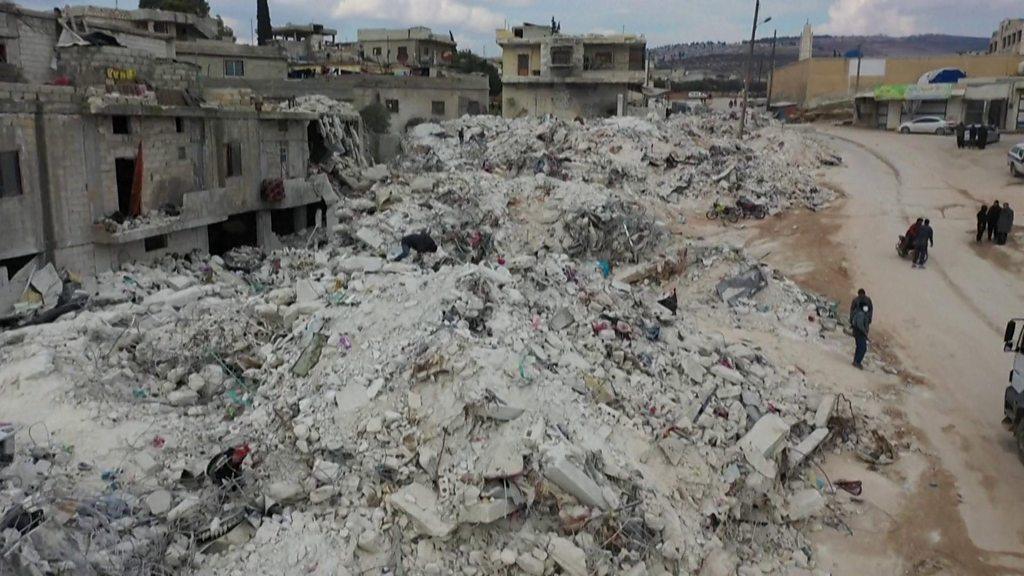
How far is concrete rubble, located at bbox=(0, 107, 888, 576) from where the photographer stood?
7.66m

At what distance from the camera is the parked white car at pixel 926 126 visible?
1407 inches

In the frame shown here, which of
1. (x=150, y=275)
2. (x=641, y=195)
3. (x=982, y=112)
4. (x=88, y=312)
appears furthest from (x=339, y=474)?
(x=982, y=112)

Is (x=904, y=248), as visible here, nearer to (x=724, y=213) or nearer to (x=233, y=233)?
(x=724, y=213)

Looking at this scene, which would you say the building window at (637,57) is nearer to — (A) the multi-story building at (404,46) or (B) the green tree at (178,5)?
(A) the multi-story building at (404,46)

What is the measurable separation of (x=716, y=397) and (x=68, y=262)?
13451 millimetres

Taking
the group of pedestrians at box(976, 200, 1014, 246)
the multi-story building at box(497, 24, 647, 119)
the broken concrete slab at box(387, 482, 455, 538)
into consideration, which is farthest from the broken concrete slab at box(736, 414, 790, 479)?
the multi-story building at box(497, 24, 647, 119)

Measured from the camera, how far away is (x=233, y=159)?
21500 millimetres

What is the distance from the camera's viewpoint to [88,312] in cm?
1448

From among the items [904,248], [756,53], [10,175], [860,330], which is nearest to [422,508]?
[860,330]

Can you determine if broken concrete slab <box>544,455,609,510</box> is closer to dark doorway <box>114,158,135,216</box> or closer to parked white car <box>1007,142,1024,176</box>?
dark doorway <box>114,158,135,216</box>

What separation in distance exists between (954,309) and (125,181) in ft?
56.9

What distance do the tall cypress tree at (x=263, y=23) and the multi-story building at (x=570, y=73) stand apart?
1397 cm

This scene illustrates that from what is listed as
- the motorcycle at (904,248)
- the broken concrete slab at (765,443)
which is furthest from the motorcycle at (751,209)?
the broken concrete slab at (765,443)

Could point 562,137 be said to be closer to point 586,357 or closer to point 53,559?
point 586,357
